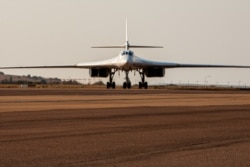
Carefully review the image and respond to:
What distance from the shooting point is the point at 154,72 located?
6128 cm

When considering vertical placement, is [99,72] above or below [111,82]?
above

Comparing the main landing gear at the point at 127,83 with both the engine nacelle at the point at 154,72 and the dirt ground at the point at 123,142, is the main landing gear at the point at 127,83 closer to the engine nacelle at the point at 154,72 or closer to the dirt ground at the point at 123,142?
the engine nacelle at the point at 154,72

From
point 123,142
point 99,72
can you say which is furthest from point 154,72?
point 123,142

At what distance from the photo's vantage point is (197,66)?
6144cm

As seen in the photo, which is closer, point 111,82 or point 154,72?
point 111,82

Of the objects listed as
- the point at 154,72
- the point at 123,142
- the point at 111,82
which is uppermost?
the point at 154,72

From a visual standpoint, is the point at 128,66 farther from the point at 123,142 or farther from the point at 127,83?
the point at 123,142

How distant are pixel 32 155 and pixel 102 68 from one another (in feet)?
178

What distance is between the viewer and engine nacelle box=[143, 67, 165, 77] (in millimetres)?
60769

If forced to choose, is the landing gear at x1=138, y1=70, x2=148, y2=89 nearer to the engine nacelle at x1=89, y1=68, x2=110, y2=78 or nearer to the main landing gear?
the main landing gear

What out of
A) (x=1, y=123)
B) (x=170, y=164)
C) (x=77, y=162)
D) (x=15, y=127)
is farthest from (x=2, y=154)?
(x=1, y=123)

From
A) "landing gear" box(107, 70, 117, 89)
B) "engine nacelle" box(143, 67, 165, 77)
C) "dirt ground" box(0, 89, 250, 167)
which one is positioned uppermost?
"engine nacelle" box(143, 67, 165, 77)

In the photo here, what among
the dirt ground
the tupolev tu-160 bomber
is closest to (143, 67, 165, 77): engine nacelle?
the tupolev tu-160 bomber

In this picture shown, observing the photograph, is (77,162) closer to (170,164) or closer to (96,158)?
(96,158)
